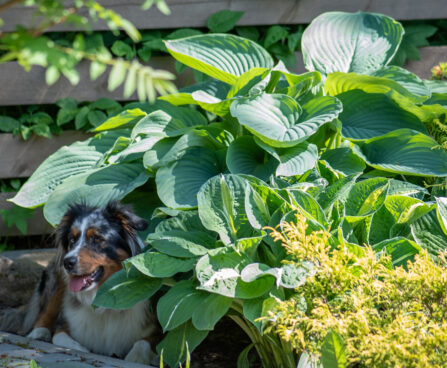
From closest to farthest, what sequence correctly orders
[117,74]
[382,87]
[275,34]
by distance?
[117,74]
[382,87]
[275,34]

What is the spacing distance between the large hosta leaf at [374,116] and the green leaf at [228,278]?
1264 mm

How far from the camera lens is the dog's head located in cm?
318

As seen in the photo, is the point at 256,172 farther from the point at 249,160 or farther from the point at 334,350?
the point at 334,350

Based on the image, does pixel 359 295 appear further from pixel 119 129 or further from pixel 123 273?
pixel 119 129

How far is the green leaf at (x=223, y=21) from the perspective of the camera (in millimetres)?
4395

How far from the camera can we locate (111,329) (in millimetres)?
3281

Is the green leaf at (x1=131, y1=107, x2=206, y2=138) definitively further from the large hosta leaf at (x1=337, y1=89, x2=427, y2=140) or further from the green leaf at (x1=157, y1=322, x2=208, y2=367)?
the green leaf at (x1=157, y1=322, x2=208, y2=367)

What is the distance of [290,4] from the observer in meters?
4.51

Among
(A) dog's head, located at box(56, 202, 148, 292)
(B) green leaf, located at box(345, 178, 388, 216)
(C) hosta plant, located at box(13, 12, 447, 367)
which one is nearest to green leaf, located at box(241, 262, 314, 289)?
(C) hosta plant, located at box(13, 12, 447, 367)

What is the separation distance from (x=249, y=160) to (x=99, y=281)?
980 millimetres

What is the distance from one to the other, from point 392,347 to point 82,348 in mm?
1941

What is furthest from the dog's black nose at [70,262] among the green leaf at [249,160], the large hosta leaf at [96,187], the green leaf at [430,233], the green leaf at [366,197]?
the green leaf at [430,233]

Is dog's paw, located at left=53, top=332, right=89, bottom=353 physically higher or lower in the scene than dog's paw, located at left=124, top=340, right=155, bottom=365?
lower

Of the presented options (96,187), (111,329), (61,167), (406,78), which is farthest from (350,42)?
(111,329)
